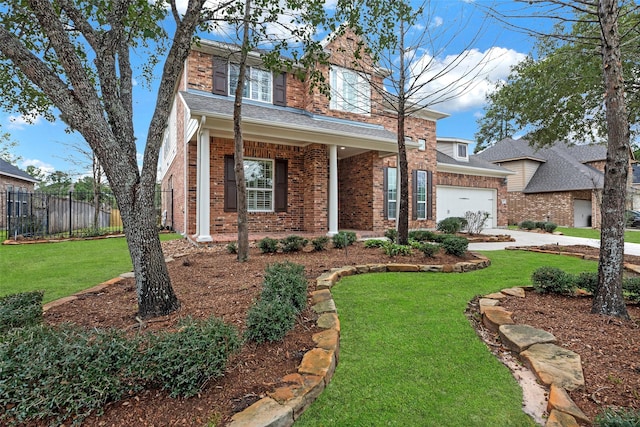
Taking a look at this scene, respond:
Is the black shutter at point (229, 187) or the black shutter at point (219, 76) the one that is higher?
the black shutter at point (219, 76)

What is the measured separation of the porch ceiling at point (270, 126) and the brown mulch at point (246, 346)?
415 cm

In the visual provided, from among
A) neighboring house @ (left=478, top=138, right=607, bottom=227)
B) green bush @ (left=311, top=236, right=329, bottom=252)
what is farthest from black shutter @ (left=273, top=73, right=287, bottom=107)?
neighboring house @ (left=478, top=138, right=607, bottom=227)

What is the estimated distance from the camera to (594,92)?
288 inches

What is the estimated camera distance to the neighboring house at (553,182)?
60.8 ft

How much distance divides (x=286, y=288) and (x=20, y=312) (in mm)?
2165

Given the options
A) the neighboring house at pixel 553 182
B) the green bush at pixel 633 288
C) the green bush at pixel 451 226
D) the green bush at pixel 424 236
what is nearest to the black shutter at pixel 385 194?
the green bush at pixel 451 226

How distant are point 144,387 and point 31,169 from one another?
4397cm

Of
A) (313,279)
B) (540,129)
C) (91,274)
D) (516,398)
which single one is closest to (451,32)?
(540,129)

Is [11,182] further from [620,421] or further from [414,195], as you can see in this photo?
[620,421]

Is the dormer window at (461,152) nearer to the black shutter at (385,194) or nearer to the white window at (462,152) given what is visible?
the white window at (462,152)

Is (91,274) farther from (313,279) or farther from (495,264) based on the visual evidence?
(495,264)

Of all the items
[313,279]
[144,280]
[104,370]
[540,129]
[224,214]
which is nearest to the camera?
[104,370]

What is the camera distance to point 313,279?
447cm

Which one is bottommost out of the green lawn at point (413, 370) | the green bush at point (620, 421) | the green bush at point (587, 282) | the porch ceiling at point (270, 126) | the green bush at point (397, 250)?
the green lawn at point (413, 370)
